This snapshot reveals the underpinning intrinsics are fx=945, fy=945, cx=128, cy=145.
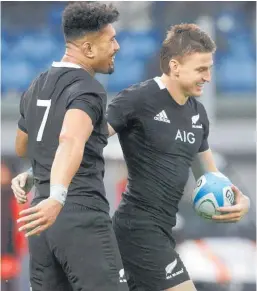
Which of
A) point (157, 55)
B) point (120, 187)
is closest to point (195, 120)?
point (120, 187)

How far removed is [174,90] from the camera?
5.77 metres

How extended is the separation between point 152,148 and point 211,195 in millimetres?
468

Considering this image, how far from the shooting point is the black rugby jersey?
5609 mm

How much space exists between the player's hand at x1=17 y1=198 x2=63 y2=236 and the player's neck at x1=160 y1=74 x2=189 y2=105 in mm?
1701

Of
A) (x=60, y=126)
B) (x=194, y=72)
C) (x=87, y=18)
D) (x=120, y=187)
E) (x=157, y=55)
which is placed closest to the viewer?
(x=60, y=126)

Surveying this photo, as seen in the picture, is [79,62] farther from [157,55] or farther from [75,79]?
[157,55]

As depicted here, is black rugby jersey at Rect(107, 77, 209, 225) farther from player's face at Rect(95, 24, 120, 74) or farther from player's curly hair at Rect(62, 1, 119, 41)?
player's curly hair at Rect(62, 1, 119, 41)

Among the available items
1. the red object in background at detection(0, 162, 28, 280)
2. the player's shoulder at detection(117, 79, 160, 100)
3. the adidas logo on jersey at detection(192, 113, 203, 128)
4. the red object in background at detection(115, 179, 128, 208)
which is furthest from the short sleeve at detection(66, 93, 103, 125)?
the red object in background at detection(115, 179, 128, 208)

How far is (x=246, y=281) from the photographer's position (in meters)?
10.5

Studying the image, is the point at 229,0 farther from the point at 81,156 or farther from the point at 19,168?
the point at 81,156

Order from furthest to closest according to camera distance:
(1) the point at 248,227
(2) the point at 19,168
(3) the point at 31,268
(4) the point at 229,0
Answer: (4) the point at 229,0 → (1) the point at 248,227 → (2) the point at 19,168 → (3) the point at 31,268

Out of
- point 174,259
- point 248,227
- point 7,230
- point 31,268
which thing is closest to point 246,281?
point 248,227

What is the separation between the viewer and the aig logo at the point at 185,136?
5.70m

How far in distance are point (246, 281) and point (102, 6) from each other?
6204mm
